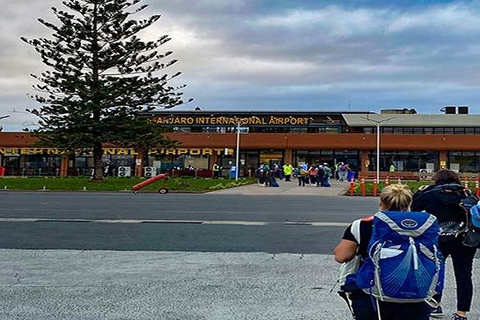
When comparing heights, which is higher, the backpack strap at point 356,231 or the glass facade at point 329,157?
the glass facade at point 329,157

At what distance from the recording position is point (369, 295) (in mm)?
3301

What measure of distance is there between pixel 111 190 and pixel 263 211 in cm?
1745

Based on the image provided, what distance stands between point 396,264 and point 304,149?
164 feet

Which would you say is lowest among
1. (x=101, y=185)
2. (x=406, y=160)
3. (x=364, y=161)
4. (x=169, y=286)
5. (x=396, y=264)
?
(x=169, y=286)

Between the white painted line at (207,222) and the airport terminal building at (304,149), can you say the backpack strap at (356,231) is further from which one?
the airport terminal building at (304,149)

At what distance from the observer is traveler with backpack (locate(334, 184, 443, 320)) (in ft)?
10.2

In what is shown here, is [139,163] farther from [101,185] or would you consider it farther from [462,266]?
[462,266]

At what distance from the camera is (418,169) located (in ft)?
170

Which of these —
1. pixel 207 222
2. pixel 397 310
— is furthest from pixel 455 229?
pixel 207 222

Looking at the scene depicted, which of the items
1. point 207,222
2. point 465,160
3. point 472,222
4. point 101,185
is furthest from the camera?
point 465,160

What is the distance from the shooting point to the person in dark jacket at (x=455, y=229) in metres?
4.99

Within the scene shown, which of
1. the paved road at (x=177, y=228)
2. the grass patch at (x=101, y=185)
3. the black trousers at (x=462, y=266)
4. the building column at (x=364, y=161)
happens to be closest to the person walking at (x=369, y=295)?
the black trousers at (x=462, y=266)

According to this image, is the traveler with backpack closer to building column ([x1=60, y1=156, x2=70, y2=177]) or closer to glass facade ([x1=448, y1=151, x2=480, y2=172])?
glass facade ([x1=448, y1=151, x2=480, y2=172])

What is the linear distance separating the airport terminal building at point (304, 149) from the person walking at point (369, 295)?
44.7 m
